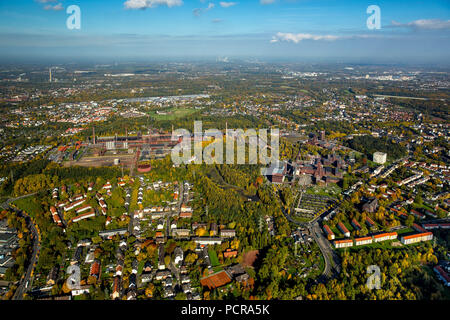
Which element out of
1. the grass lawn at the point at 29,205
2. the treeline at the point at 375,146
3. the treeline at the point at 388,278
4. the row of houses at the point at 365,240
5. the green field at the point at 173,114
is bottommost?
the treeline at the point at 388,278

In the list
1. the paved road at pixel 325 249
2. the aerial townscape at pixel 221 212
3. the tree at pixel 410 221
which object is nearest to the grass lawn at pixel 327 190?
the aerial townscape at pixel 221 212

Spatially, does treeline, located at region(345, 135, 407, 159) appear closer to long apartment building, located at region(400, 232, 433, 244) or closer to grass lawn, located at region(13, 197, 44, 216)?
long apartment building, located at region(400, 232, 433, 244)

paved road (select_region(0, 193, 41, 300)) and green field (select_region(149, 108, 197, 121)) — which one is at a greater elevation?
green field (select_region(149, 108, 197, 121))

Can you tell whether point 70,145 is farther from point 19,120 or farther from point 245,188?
point 245,188

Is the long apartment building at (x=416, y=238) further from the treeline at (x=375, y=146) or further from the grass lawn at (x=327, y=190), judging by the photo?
the treeline at (x=375, y=146)

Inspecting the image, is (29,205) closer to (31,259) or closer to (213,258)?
(31,259)

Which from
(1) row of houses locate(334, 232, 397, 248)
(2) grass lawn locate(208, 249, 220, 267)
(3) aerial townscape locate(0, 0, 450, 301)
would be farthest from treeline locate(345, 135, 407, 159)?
(2) grass lawn locate(208, 249, 220, 267)
